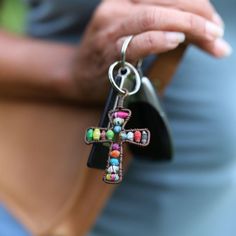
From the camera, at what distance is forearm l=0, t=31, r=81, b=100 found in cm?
86

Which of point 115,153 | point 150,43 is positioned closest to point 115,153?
point 115,153

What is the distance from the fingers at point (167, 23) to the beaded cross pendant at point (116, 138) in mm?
123

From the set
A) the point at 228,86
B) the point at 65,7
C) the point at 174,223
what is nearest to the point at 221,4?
the point at 228,86

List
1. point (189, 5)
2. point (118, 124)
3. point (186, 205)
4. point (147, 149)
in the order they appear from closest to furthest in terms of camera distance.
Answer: point (118, 124)
point (189, 5)
point (147, 149)
point (186, 205)

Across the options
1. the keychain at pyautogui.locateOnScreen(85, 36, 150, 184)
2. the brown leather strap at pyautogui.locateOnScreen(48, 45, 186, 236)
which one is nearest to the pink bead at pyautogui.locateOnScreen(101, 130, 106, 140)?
the keychain at pyautogui.locateOnScreen(85, 36, 150, 184)

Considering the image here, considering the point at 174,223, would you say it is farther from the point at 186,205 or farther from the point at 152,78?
the point at 152,78

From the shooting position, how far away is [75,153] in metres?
0.88

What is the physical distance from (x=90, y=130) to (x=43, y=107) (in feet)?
1.04

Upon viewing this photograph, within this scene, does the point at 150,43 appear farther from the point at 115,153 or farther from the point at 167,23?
the point at 115,153

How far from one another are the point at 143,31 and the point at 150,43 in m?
0.02

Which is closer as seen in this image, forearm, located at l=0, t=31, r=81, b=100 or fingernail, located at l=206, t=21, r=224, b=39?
fingernail, located at l=206, t=21, r=224, b=39

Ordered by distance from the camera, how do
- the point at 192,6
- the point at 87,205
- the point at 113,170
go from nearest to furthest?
the point at 113,170 → the point at 192,6 → the point at 87,205

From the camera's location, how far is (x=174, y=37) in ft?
2.23

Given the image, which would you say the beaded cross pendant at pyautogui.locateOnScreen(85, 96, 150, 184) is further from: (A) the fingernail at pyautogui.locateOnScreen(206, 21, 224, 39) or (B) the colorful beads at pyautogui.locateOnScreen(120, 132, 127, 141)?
(A) the fingernail at pyautogui.locateOnScreen(206, 21, 224, 39)
